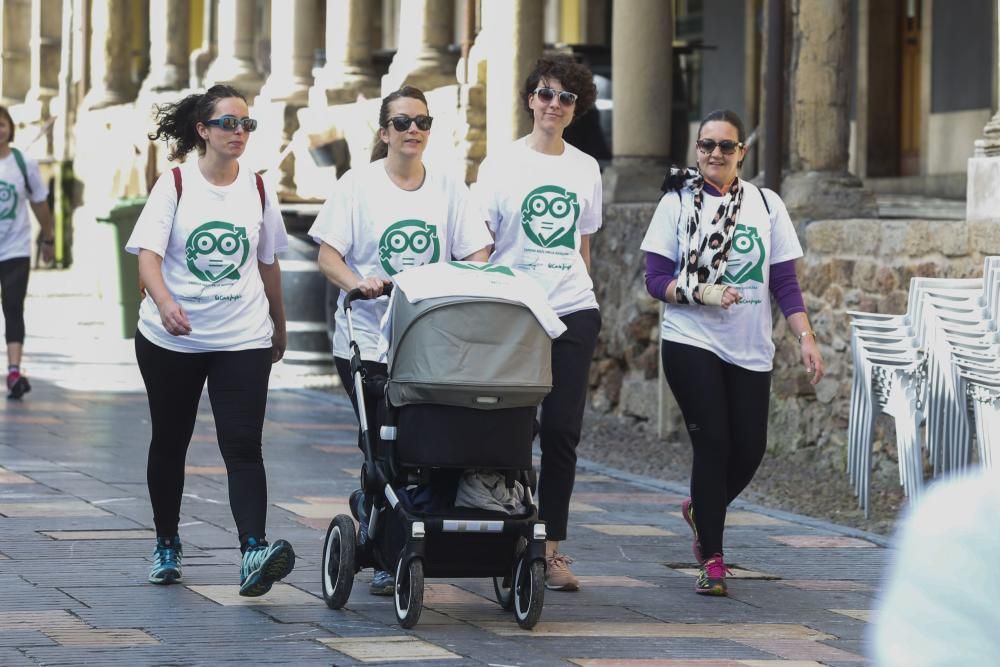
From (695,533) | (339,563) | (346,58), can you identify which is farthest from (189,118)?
(346,58)

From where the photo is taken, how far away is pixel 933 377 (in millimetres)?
7363

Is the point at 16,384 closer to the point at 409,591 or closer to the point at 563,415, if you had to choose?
the point at 563,415

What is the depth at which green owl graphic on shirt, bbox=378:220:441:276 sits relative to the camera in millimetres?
5375

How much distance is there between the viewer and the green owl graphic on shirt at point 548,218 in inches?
227

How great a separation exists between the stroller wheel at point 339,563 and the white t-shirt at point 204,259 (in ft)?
2.01

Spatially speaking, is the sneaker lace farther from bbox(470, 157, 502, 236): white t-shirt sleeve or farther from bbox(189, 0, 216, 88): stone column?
bbox(189, 0, 216, 88): stone column

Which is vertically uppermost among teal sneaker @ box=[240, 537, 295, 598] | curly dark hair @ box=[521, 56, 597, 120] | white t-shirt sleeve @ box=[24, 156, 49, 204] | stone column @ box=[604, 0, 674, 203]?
stone column @ box=[604, 0, 674, 203]

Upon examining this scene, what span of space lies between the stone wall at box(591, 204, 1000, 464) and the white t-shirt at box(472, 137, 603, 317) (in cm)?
284

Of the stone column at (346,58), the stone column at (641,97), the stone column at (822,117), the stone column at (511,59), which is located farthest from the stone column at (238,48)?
the stone column at (822,117)

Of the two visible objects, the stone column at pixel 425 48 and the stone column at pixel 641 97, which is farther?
the stone column at pixel 425 48

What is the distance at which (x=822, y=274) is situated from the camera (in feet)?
31.7

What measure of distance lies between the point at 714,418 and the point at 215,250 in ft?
5.22

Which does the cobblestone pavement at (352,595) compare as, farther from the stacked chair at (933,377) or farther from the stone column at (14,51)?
the stone column at (14,51)

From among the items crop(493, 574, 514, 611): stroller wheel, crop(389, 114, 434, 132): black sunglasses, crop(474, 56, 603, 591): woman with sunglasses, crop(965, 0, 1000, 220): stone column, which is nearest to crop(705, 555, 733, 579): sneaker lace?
crop(474, 56, 603, 591): woman with sunglasses
